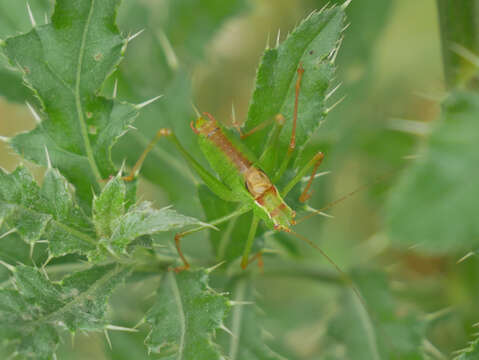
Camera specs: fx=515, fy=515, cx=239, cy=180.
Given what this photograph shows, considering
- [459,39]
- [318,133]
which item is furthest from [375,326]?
[459,39]

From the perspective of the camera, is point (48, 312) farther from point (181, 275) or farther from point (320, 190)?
point (320, 190)

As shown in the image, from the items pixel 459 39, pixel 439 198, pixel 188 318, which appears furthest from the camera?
pixel 459 39

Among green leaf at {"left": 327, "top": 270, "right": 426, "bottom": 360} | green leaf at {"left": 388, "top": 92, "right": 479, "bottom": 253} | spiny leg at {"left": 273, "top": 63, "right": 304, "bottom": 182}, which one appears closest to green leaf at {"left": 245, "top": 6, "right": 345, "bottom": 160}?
spiny leg at {"left": 273, "top": 63, "right": 304, "bottom": 182}

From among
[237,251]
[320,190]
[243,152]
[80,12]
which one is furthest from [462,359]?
[80,12]

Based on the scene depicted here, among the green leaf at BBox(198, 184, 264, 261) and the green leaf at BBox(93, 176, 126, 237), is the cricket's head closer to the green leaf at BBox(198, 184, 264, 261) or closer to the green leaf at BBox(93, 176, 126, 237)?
the green leaf at BBox(198, 184, 264, 261)

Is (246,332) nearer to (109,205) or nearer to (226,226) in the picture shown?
(226,226)

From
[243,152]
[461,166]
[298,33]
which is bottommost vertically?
[461,166]

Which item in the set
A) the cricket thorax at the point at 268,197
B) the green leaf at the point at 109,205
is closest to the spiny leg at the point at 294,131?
the cricket thorax at the point at 268,197
